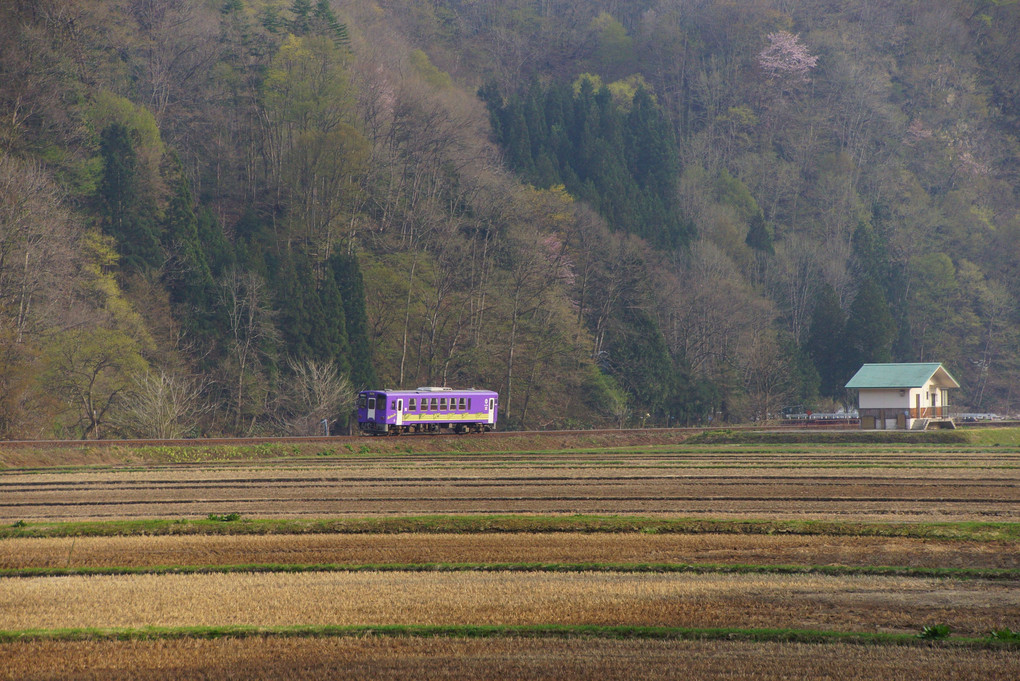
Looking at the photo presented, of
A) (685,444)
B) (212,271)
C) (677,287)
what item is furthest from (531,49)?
(685,444)

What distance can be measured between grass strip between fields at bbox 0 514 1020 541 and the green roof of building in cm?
4243

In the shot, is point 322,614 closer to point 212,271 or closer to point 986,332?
point 212,271

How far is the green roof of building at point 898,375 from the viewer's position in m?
65.3

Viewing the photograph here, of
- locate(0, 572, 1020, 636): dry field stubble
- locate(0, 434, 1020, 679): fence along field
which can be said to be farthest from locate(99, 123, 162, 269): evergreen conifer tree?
locate(0, 572, 1020, 636): dry field stubble

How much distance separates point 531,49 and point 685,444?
90343 mm

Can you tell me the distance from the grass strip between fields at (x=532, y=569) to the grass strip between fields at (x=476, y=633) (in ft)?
14.1

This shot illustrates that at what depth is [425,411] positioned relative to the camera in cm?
5606

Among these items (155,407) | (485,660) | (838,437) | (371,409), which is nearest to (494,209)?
(371,409)

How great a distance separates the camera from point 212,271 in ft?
235

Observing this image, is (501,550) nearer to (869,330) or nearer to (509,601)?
(509,601)

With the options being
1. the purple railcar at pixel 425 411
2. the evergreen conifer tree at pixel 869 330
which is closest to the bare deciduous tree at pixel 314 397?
the purple railcar at pixel 425 411

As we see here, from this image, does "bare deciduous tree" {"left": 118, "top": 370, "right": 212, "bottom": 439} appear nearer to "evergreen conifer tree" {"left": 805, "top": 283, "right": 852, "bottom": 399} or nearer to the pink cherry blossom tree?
"evergreen conifer tree" {"left": 805, "top": 283, "right": 852, "bottom": 399}

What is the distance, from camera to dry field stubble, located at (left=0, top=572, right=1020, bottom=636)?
16.4m

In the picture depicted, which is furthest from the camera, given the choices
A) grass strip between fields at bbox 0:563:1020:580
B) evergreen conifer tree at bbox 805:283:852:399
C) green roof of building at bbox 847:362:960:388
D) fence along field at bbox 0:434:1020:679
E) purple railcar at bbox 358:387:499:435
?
evergreen conifer tree at bbox 805:283:852:399
